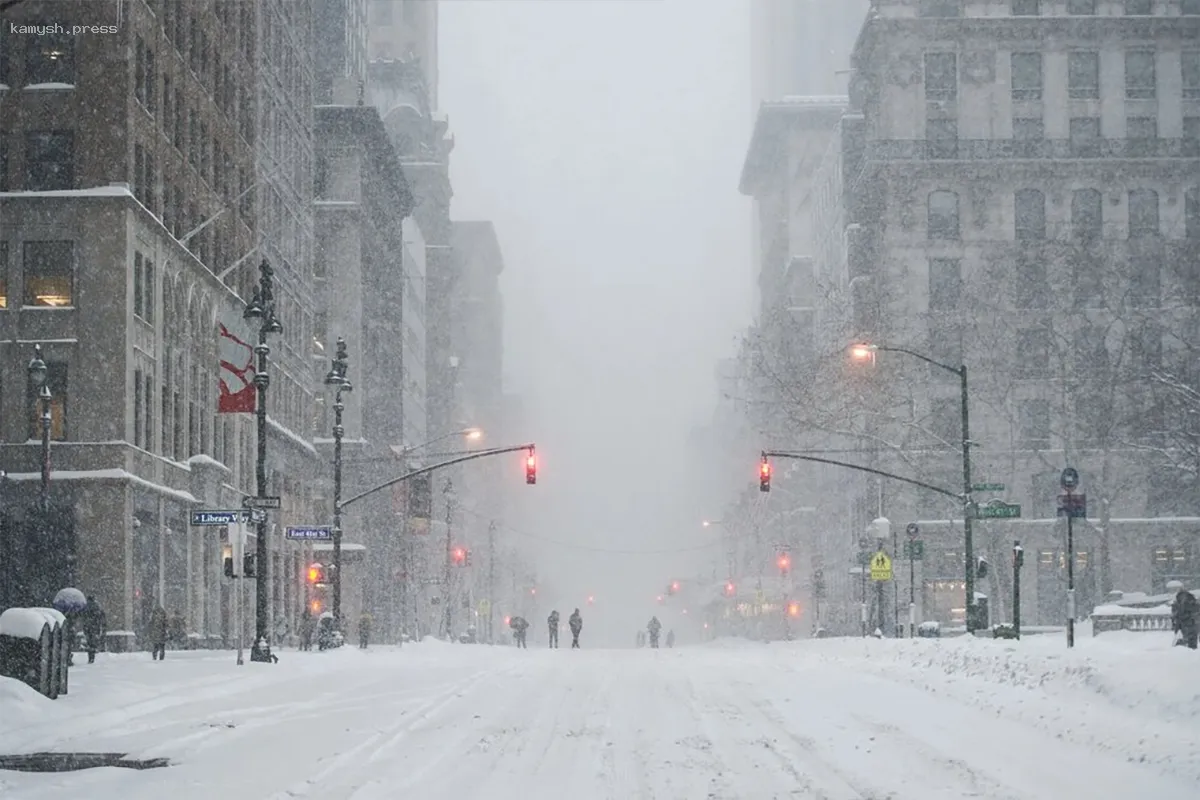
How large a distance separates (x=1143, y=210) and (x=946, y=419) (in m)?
17.2

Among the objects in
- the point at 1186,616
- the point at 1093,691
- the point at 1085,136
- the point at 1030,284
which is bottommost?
the point at 1093,691

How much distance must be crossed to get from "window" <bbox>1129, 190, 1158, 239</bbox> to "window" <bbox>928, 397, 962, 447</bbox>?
14958 millimetres

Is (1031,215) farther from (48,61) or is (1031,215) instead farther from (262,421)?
(262,421)

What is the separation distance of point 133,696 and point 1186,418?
57648mm

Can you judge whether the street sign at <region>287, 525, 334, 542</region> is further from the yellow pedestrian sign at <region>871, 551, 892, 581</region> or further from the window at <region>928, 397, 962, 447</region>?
the window at <region>928, 397, 962, 447</region>

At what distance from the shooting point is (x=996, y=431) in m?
96.6

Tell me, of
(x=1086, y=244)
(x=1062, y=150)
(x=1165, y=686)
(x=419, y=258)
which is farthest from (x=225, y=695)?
(x=419, y=258)

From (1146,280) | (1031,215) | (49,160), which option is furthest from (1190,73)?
(49,160)

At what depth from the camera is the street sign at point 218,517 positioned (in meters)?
38.5

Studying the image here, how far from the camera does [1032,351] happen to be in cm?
9694

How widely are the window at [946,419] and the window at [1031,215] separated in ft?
37.1

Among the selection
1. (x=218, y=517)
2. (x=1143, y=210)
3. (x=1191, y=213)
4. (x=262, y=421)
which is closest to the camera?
(x=218, y=517)

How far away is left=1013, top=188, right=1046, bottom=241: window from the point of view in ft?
330

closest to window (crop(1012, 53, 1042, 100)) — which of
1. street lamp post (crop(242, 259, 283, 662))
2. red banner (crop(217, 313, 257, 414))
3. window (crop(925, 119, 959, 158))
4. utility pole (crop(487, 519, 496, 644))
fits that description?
window (crop(925, 119, 959, 158))
